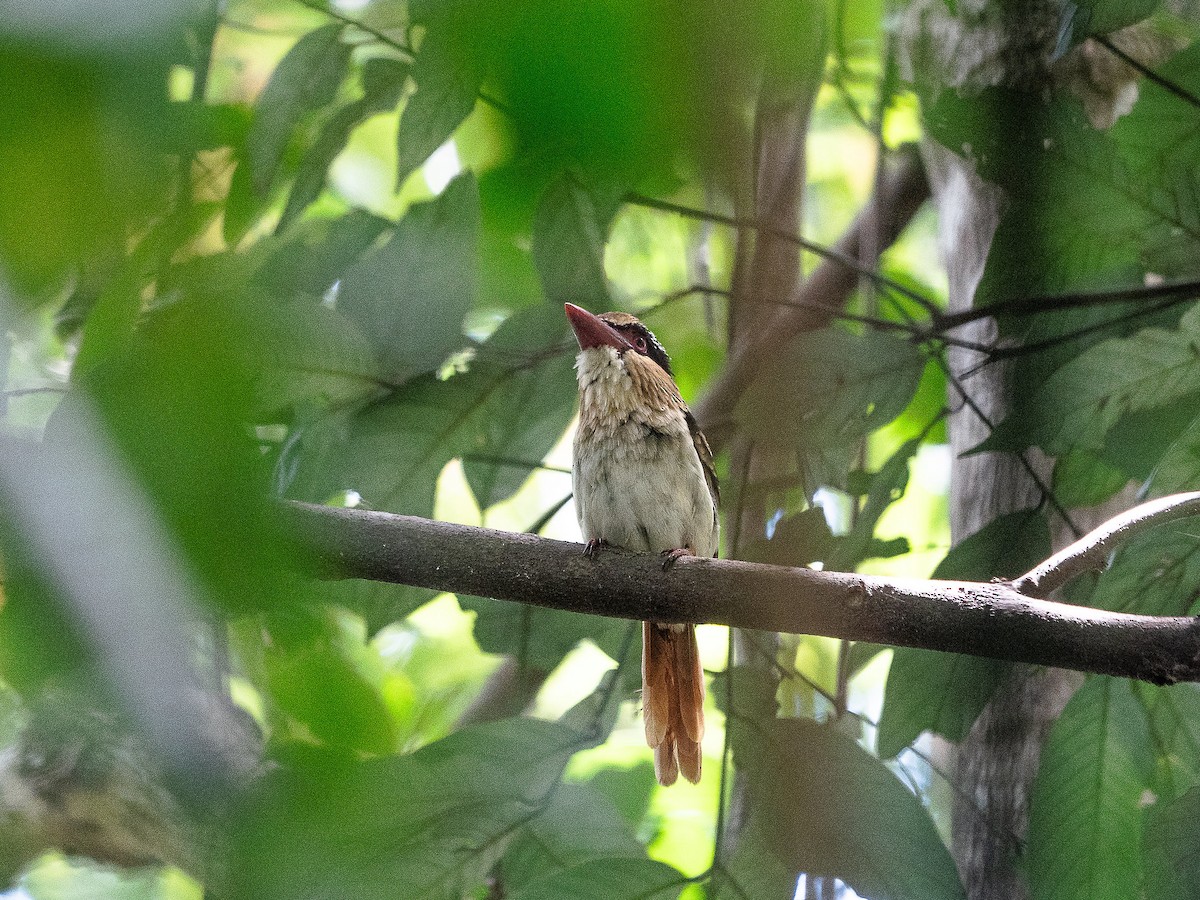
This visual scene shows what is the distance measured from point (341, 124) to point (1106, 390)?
3.96ft

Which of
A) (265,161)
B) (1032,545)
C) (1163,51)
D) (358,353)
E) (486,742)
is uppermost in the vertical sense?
(1163,51)

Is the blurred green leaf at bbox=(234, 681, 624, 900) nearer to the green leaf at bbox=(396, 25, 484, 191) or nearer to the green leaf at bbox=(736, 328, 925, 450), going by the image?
the green leaf at bbox=(396, 25, 484, 191)

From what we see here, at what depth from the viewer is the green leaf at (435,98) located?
0.58 meters

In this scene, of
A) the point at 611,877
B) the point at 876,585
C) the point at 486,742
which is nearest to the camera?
the point at 876,585

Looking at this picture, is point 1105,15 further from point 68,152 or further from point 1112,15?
point 68,152

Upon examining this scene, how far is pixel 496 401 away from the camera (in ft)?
6.99

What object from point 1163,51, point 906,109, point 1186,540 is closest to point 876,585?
point 1186,540

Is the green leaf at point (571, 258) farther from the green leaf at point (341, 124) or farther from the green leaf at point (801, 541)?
the green leaf at point (801, 541)

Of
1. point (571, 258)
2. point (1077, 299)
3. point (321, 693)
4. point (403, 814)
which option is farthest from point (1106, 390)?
point (321, 693)

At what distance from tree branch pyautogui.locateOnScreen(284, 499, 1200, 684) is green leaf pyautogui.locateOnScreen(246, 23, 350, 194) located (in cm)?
44

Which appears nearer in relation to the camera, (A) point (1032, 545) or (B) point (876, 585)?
(B) point (876, 585)

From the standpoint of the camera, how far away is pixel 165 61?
376mm

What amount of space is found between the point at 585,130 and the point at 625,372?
2.10m

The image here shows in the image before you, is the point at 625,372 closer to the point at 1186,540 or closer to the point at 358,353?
the point at 358,353
